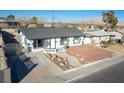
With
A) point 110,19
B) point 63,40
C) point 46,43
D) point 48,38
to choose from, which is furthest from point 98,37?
point 46,43

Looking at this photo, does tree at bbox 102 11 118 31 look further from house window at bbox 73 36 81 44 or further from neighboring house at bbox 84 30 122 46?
house window at bbox 73 36 81 44

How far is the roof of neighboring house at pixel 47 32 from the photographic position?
1054 inches

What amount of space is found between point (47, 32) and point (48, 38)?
142cm

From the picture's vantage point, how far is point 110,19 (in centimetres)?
4356

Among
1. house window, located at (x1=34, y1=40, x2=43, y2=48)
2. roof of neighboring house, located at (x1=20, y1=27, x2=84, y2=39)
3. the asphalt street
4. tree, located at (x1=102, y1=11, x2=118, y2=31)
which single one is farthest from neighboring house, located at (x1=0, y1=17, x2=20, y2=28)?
the asphalt street

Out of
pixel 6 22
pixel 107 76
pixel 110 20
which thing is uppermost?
pixel 110 20

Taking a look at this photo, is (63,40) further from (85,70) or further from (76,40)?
(85,70)

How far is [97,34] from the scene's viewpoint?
36.0 metres

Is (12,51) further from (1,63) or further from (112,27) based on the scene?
(112,27)

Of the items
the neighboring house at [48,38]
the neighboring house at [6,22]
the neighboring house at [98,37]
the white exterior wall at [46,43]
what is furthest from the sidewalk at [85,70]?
the neighboring house at [6,22]

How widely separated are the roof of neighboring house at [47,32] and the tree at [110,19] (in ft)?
44.1
